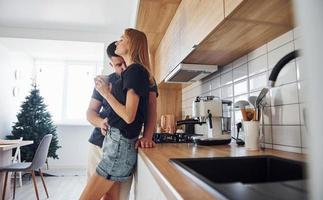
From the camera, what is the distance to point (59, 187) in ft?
11.5

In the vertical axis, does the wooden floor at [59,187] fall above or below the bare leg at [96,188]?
below

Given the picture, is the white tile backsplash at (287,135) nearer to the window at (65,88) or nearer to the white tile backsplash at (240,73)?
the white tile backsplash at (240,73)

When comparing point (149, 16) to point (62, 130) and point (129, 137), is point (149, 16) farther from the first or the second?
point (62, 130)

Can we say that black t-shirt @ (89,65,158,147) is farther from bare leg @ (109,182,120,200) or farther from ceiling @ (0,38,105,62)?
ceiling @ (0,38,105,62)

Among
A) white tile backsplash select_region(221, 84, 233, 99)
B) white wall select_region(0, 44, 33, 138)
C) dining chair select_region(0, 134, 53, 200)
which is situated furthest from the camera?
white wall select_region(0, 44, 33, 138)

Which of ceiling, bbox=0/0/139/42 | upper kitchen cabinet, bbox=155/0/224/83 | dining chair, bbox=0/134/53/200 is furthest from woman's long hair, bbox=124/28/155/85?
dining chair, bbox=0/134/53/200

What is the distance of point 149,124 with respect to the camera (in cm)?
118

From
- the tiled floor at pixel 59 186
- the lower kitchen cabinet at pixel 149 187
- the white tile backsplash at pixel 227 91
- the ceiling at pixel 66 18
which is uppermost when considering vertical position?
the ceiling at pixel 66 18

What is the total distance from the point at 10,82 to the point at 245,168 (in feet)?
15.2

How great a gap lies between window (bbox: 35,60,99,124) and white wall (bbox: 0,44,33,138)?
32 centimetres

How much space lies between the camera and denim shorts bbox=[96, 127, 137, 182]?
101 centimetres

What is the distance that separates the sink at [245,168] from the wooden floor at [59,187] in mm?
2640

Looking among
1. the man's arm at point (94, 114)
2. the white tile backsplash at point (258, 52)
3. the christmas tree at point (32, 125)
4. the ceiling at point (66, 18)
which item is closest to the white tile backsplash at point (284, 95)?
the white tile backsplash at point (258, 52)

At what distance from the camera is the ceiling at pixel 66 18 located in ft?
9.82
